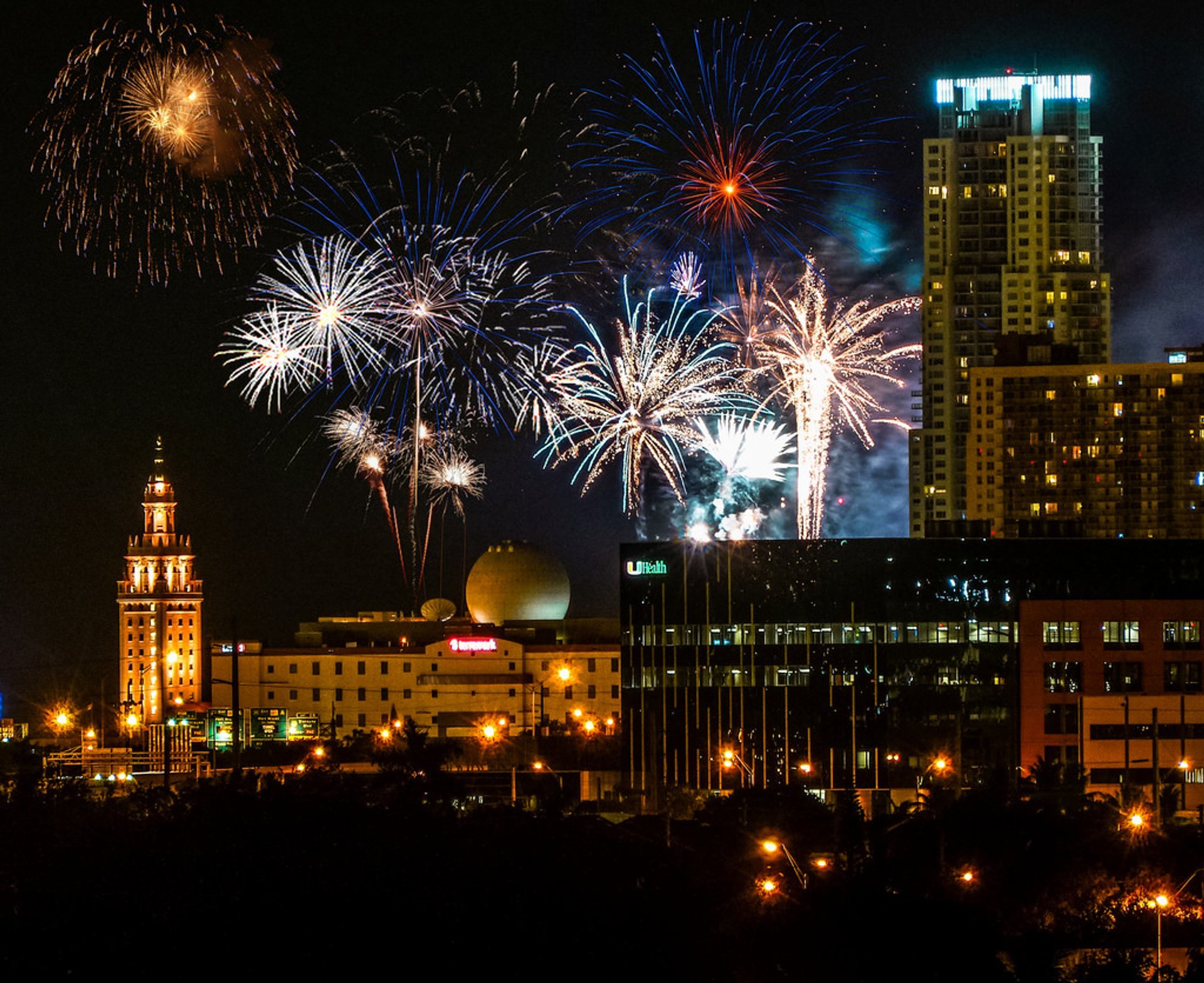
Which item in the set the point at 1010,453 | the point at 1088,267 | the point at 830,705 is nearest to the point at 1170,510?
the point at 1010,453

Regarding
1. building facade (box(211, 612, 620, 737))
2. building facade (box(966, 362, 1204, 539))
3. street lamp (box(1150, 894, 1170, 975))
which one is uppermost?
building facade (box(966, 362, 1204, 539))

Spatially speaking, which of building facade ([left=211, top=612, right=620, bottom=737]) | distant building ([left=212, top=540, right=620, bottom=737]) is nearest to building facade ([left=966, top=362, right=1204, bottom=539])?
distant building ([left=212, top=540, right=620, bottom=737])

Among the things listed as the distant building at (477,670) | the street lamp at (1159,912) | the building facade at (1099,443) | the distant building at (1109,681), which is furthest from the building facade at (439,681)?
the street lamp at (1159,912)

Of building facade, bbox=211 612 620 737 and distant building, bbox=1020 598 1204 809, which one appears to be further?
building facade, bbox=211 612 620 737

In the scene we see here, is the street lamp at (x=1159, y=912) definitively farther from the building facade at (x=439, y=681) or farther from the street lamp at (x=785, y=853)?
the building facade at (x=439, y=681)

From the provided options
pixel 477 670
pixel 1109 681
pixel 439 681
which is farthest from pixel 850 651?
pixel 439 681

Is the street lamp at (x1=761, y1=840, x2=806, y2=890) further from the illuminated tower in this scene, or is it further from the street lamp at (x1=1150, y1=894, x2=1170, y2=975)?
the illuminated tower

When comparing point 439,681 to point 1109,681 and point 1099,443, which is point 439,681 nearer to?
point 1109,681
